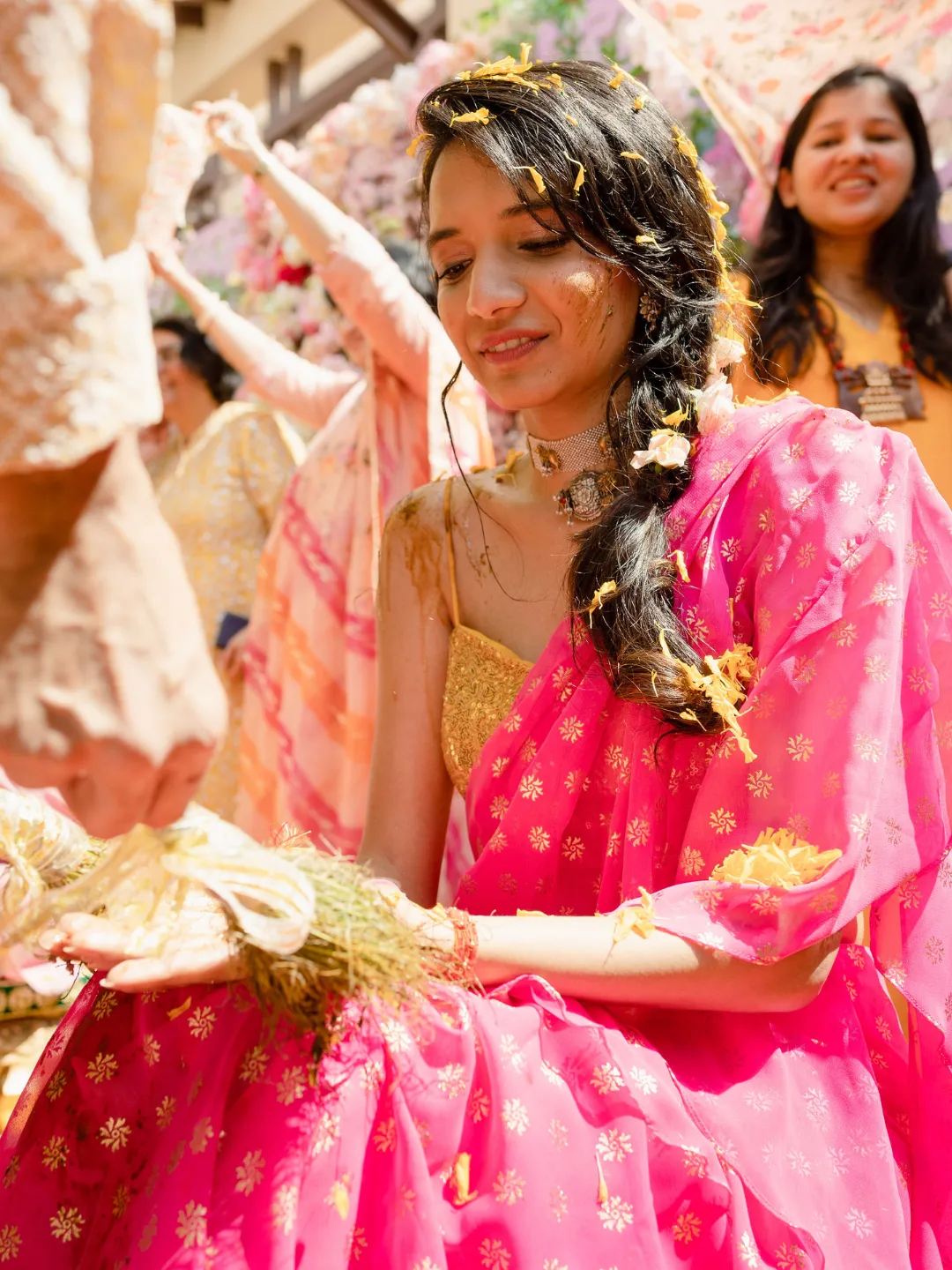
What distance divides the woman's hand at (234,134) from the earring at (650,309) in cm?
165

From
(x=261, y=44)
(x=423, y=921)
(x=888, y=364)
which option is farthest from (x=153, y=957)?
(x=261, y=44)

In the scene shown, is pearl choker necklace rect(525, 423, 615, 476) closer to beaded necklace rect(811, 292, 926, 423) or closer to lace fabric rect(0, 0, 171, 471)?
lace fabric rect(0, 0, 171, 471)

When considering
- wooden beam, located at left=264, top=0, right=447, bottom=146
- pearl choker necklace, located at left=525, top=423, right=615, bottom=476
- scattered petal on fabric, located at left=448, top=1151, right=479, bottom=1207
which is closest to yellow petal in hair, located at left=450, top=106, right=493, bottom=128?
pearl choker necklace, located at left=525, top=423, right=615, bottom=476

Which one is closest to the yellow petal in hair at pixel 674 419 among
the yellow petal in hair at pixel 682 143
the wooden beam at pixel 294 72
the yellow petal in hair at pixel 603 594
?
the yellow petal in hair at pixel 603 594

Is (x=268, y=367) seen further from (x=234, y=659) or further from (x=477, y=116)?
(x=477, y=116)

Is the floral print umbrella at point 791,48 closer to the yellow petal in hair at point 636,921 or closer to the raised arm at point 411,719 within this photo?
the raised arm at point 411,719

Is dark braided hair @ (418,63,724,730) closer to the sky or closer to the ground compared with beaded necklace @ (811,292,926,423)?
closer to the sky

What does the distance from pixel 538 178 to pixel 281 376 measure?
2.47m

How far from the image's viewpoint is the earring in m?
1.78

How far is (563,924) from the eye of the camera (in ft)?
4.55

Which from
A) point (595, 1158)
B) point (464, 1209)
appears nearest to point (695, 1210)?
point (595, 1158)

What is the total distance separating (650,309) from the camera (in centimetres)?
179

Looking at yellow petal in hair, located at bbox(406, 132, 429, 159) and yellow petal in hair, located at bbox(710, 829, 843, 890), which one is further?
yellow petal in hair, located at bbox(406, 132, 429, 159)

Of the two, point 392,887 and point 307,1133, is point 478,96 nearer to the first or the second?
point 392,887
